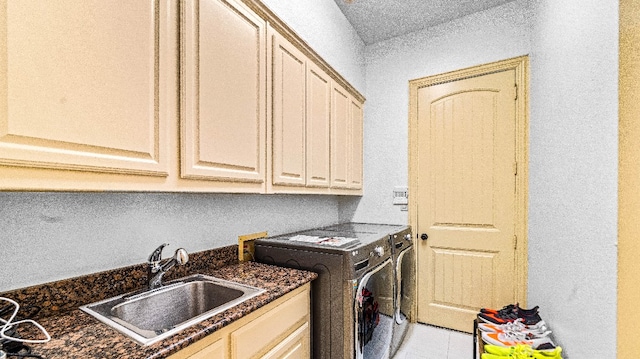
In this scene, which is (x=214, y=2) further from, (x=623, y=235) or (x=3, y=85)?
(x=623, y=235)

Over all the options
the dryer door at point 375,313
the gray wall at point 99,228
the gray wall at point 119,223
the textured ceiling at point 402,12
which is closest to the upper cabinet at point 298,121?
the gray wall at point 119,223

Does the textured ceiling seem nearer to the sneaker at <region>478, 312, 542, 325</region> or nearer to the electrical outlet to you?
the electrical outlet

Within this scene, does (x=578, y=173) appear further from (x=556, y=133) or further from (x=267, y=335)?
(x=267, y=335)

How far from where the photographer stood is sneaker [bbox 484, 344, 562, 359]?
141cm

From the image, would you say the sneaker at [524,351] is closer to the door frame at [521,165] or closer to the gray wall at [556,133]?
the gray wall at [556,133]

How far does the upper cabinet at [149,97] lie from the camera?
75 centimetres

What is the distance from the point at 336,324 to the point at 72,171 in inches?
54.5

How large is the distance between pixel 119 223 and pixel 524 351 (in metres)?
2.04

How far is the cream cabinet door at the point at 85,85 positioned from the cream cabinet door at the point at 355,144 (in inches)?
74.5

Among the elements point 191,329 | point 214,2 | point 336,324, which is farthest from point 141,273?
point 214,2

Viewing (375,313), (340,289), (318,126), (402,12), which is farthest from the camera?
(402,12)

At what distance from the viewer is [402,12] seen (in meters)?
2.64

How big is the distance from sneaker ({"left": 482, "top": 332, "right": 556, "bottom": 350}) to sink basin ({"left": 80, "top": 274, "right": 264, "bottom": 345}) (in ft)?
4.53

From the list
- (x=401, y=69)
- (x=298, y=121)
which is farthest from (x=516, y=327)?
(x=401, y=69)
